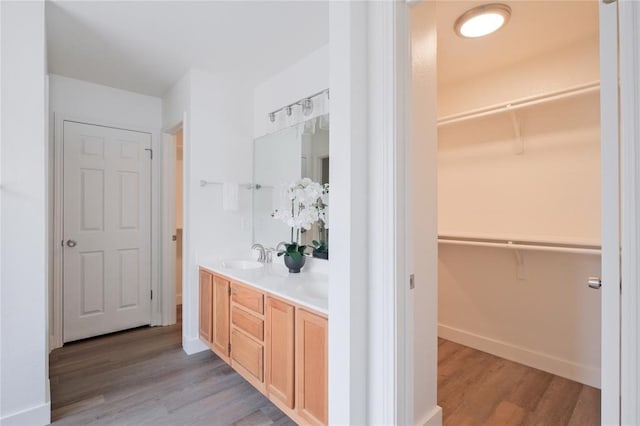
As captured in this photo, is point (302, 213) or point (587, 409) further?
point (302, 213)

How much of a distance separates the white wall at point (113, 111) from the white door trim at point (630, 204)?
11.6 feet

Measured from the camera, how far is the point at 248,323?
203 centimetres

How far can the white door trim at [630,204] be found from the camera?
0.81 metres

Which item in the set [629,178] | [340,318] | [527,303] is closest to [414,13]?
[629,178]

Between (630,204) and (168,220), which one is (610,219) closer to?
(630,204)

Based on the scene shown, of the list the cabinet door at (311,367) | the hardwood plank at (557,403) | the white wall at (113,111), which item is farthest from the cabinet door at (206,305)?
the hardwood plank at (557,403)

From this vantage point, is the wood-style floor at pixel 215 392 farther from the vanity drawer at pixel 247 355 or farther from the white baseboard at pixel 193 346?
the vanity drawer at pixel 247 355

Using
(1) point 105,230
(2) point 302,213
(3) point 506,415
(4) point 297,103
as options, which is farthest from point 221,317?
(3) point 506,415

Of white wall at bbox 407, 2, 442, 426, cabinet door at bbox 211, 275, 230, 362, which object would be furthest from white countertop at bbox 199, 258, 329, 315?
white wall at bbox 407, 2, 442, 426

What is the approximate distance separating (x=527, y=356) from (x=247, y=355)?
2.11 m

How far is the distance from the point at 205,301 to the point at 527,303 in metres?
2.58

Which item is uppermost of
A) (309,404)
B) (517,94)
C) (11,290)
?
(517,94)

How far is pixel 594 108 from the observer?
2127 millimetres

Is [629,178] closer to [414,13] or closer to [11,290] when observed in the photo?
[414,13]
